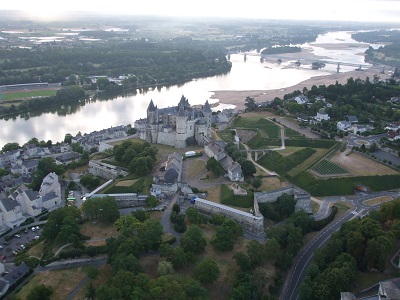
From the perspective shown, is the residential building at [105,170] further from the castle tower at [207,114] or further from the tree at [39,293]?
the tree at [39,293]

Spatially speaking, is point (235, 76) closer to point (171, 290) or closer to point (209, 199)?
point (209, 199)

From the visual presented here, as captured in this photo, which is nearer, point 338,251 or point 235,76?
point 338,251

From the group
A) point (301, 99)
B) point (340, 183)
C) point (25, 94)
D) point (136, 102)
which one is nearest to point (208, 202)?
point (340, 183)

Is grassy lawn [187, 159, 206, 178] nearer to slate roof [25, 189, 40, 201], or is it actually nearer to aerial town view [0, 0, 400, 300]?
aerial town view [0, 0, 400, 300]

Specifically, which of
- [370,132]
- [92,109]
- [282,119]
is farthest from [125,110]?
[370,132]

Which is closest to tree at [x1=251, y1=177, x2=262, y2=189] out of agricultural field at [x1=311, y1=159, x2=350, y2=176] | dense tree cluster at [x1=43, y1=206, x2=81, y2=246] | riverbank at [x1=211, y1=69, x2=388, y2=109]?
agricultural field at [x1=311, y1=159, x2=350, y2=176]

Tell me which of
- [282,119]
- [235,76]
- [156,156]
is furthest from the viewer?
[235,76]

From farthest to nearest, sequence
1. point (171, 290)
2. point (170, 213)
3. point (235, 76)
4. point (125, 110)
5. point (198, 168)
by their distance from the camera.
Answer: point (235, 76), point (125, 110), point (198, 168), point (170, 213), point (171, 290)

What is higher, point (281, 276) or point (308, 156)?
point (308, 156)
